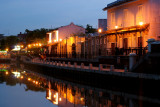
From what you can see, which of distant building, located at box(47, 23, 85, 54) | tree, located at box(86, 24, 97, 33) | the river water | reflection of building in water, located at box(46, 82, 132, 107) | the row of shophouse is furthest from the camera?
tree, located at box(86, 24, 97, 33)

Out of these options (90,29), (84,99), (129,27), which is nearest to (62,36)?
(90,29)

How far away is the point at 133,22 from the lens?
107 feet

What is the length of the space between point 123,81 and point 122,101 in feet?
12.3

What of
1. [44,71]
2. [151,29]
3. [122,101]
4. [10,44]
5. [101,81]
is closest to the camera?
[122,101]

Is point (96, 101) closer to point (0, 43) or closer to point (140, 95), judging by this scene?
point (140, 95)

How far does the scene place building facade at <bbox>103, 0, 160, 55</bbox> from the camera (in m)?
29.5

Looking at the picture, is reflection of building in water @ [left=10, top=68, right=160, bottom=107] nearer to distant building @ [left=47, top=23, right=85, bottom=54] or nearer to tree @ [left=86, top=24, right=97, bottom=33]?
distant building @ [left=47, top=23, right=85, bottom=54]

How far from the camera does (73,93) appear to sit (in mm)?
→ 22969

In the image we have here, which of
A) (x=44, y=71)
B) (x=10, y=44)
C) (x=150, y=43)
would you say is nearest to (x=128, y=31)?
(x=150, y=43)

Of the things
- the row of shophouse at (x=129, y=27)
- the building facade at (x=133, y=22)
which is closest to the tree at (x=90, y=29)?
the row of shophouse at (x=129, y=27)

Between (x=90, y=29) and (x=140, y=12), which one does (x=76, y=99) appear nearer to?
(x=140, y=12)

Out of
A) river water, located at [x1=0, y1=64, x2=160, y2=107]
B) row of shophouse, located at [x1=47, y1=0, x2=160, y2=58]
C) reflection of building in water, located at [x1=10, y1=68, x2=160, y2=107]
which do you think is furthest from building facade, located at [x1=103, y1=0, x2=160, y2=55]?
river water, located at [x1=0, y1=64, x2=160, y2=107]

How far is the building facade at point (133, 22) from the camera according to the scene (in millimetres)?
29516

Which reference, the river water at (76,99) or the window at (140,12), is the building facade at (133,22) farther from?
the river water at (76,99)
